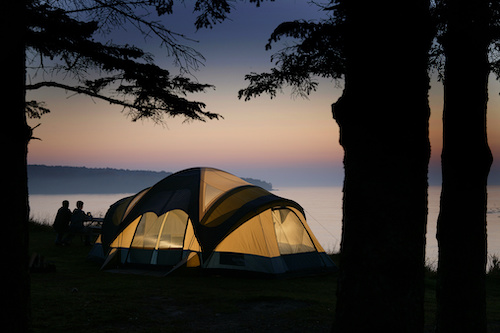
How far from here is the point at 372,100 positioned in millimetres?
3611

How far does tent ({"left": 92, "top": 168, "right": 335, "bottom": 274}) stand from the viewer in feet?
35.2

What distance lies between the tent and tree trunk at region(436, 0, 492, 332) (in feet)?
18.9

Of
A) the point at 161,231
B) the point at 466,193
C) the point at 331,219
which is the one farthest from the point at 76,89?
the point at 331,219

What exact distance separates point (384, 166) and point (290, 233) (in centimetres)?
784

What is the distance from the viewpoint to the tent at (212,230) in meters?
10.7

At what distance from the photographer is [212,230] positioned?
10.8 metres

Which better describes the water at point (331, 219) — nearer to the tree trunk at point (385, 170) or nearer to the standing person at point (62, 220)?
the standing person at point (62, 220)

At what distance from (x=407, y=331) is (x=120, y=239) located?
9420 millimetres

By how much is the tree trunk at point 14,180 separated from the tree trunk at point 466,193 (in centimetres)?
419

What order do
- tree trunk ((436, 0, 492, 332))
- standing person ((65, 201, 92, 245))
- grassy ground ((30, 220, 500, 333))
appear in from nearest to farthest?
tree trunk ((436, 0, 492, 332)) → grassy ground ((30, 220, 500, 333)) → standing person ((65, 201, 92, 245))

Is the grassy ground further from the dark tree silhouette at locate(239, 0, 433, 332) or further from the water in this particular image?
the water

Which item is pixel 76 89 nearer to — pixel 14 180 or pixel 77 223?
pixel 14 180

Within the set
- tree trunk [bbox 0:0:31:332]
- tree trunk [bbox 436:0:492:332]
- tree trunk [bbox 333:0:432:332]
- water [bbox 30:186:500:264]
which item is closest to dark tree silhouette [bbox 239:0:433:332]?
tree trunk [bbox 333:0:432:332]

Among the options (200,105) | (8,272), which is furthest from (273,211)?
(8,272)
